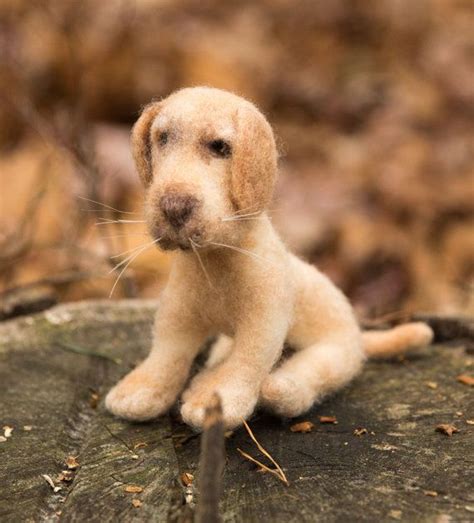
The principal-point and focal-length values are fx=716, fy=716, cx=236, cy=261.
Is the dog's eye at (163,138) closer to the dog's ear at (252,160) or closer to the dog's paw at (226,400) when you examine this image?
the dog's ear at (252,160)

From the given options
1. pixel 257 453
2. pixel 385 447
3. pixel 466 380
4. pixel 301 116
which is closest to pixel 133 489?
pixel 257 453

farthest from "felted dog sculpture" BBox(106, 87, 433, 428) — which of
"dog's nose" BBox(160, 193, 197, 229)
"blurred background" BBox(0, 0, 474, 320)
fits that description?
"blurred background" BBox(0, 0, 474, 320)

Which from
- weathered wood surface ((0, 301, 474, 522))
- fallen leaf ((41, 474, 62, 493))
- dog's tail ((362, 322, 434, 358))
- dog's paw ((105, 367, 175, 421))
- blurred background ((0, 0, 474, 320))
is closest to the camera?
weathered wood surface ((0, 301, 474, 522))

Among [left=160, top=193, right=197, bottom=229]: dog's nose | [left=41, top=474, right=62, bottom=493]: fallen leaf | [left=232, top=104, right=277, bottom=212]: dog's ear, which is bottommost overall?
[left=41, top=474, right=62, bottom=493]: fallen leaf

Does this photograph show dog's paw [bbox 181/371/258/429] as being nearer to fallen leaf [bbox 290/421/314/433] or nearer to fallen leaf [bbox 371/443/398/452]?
fallen leaf [bbox 290/421/314/433]

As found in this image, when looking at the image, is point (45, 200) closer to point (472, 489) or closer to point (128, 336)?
point (128, 336)

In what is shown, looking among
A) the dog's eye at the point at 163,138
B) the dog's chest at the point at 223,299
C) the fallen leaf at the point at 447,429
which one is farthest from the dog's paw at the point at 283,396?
the dog's eye at the point at 163,138

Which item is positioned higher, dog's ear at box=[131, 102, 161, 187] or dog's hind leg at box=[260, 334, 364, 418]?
dog's ear at box=[131, 102, 161, 187]

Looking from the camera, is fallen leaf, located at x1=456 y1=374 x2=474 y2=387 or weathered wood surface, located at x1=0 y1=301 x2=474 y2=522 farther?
fallen leaf, located at x1=456 y1=374 x2=474 y2=387

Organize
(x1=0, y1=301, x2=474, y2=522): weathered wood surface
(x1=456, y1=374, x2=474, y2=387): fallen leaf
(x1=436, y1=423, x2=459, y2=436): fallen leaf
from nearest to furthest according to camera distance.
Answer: (x1=0, y1=301, x2=474, y2=522): weathered wood surface → (x1=436, y1=423, x2=459, y2=436): fallen leaf → (x1=456, y1=374, x2=474, y2=387): fallen leaf
